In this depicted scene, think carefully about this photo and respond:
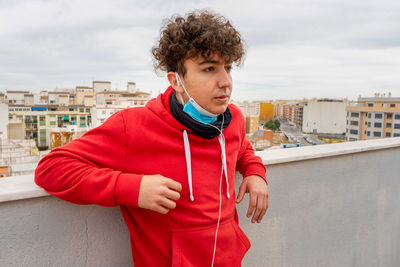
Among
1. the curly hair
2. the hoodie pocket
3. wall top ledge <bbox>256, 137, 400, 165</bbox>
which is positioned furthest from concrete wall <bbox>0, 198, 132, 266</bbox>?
wall top ledge <bbox>256, 137, 400, 165</bbox>

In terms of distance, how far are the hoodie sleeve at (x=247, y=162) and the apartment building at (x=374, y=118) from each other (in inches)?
1057

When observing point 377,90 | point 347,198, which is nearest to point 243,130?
point 347,198

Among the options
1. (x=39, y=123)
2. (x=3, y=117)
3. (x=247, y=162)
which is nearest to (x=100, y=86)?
(x=39, y=123)

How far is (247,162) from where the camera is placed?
1021 millimetres

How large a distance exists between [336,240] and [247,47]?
46.4 inches

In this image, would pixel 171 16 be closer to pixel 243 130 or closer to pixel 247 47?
pixel 247 47

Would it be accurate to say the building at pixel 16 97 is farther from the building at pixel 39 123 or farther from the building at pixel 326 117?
the building at pixel 326 117

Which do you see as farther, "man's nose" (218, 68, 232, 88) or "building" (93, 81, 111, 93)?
"building" (93, 81, 111, 93)

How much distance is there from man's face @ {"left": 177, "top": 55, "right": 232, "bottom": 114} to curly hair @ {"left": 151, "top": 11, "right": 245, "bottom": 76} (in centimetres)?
2

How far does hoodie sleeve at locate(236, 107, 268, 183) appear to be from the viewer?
0.98 meters

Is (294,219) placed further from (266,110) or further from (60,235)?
(266,110)

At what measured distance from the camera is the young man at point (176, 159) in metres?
0.65

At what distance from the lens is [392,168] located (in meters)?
1.79

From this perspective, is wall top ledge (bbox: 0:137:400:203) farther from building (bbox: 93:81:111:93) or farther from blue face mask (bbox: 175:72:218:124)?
building (bbox: 93:81:111:93)
